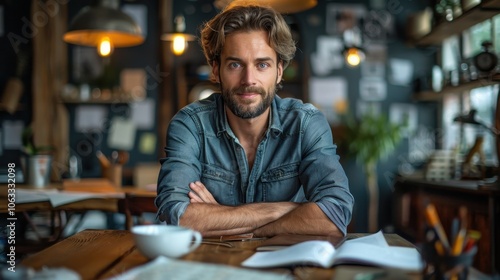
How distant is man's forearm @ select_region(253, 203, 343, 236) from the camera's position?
1.79 m

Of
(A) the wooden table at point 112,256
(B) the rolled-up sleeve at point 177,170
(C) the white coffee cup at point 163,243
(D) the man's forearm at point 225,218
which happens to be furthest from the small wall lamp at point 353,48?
(C) the white coffee cup at point 163,243

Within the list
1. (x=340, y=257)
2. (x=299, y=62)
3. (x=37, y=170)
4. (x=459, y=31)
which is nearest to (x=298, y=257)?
(x=340, y=257)

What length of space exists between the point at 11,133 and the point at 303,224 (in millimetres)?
4487

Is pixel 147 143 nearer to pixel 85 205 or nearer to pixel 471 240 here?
pixel 85 205

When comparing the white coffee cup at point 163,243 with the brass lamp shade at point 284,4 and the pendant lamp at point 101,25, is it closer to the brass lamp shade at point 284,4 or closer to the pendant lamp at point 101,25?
the brass lamp shade at point 284,4

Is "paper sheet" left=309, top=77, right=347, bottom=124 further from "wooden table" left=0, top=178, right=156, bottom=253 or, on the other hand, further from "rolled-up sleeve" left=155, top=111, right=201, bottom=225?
"rolled-up sleeve" left=155, top=111, right=201, bottom=225

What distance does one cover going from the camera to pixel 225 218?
182 cm

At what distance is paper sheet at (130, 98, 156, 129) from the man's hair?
342 centimetres

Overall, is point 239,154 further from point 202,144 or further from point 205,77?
point 205,77

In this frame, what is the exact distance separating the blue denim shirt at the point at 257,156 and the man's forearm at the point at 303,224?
0.54 feet

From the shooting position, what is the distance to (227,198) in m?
2.13

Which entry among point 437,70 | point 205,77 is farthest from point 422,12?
point 205,77

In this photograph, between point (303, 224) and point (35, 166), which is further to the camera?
point (35, 166)

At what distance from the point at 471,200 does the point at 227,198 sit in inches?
72.3
